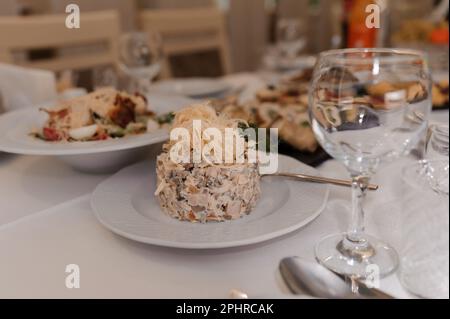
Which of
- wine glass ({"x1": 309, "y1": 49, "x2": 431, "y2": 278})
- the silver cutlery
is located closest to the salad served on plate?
the silver cutlery

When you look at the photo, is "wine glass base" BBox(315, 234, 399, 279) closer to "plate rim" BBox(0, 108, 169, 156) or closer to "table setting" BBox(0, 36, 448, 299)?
"table setting" BBox(0, 36, 448, 299)

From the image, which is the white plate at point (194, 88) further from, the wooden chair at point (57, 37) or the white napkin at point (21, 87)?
the white napkin at point (21, 87)

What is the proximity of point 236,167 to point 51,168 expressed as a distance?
1.43ft

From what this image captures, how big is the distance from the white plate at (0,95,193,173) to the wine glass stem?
33cm

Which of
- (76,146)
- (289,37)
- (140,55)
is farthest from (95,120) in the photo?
(289,37)

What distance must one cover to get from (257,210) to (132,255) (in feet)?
0.58

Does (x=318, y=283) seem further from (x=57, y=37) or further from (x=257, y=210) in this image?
(x=57, y=37)

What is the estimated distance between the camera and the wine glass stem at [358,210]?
0.52m

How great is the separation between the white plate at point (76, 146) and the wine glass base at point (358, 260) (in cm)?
32

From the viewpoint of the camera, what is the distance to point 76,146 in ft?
2.35

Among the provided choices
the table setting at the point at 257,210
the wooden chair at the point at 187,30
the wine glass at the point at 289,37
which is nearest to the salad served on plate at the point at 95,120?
the table setting at the point at 257,210

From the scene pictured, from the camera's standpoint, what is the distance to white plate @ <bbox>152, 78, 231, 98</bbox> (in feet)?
4.22

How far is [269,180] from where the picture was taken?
2.36 feet
